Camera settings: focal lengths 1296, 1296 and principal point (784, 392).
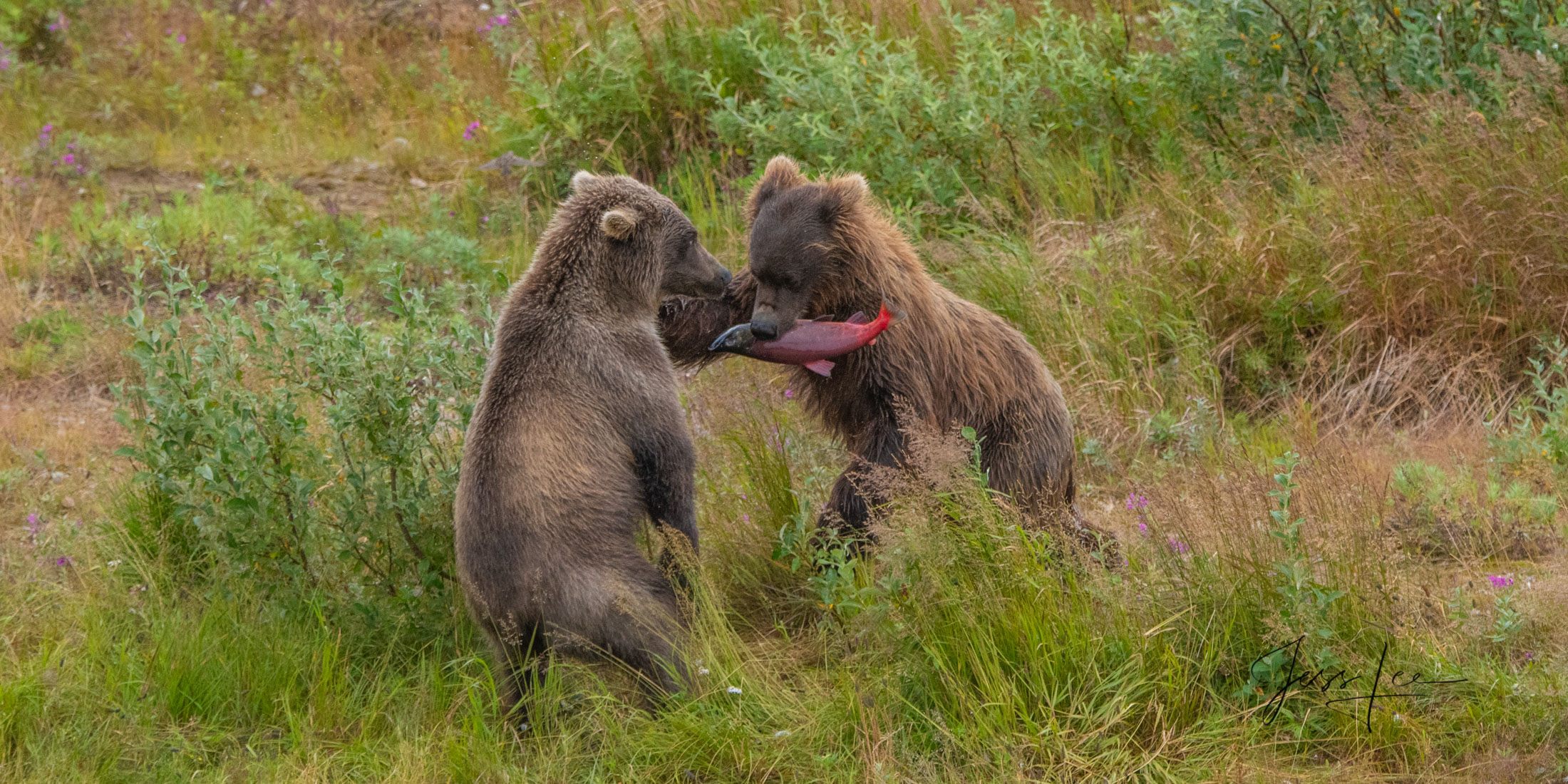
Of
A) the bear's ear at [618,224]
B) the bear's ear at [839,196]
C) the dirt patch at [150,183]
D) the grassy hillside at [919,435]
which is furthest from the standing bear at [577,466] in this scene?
the dirt patch at [150,183]

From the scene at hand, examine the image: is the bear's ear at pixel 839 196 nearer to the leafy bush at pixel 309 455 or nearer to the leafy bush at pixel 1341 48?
the leafy bush at pixel 309 455

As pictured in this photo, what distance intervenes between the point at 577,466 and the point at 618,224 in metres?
0.90

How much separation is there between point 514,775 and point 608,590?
0.55 meters

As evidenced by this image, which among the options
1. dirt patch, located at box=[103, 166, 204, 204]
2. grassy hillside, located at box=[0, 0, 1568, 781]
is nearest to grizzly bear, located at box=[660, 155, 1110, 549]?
grassy hillside, located at box=[0, 0, 1568, 781]

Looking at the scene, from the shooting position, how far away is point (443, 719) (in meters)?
3.84

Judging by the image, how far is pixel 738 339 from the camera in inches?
173

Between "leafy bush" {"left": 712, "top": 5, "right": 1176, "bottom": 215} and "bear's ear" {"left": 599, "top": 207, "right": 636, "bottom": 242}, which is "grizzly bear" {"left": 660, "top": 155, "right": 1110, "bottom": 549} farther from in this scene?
"leafy bush" {"left": 712, "top": 5, "right": 1176, "bottom": 215}

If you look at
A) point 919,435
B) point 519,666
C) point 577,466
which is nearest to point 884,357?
point 919,435

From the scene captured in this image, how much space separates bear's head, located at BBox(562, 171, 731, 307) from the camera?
4.28 meters

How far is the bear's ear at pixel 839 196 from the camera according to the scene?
14.9 ft
